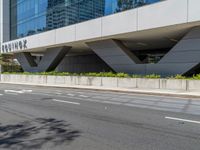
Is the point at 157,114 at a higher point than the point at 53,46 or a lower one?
lower

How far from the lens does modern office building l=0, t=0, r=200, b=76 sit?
63.7 ft

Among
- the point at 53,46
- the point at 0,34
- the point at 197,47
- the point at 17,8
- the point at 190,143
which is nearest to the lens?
the point at 190,143

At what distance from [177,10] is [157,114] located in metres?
11.4

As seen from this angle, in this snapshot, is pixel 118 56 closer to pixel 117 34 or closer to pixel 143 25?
pixel 117 34

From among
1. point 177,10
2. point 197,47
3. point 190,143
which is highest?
point 177,10

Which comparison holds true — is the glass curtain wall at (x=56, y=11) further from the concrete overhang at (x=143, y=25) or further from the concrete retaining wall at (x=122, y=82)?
the concrete retaining wall at (x=122, y=82)

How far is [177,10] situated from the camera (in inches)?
736

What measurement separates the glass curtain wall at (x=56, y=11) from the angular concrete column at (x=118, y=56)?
125 inches

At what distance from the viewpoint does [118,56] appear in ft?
80.7

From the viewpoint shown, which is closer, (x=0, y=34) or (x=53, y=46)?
(x=53, y=46)

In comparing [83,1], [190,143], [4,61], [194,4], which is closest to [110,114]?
[190,143]

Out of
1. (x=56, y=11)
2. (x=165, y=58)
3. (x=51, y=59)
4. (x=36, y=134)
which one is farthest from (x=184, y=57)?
(x=56, y=11)

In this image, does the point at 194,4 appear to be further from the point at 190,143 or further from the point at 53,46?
the point at 53,46

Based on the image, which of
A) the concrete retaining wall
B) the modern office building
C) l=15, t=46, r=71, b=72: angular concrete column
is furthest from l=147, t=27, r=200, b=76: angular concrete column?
l=15, t=46, r=71, b=72: angular concrete column
